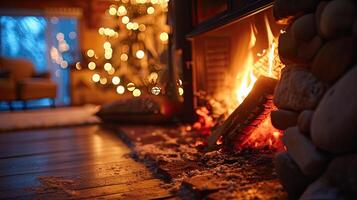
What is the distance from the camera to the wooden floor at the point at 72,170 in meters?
1.26

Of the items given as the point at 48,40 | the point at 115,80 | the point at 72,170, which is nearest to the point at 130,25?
the point at 115,80

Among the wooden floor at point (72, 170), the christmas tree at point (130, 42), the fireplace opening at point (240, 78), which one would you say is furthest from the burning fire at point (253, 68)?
the christmas tree at point (130, 42)

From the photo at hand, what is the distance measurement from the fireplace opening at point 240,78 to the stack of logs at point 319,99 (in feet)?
1.25

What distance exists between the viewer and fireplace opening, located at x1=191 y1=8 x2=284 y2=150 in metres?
1.50

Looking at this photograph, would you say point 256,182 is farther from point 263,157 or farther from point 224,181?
point 263,157

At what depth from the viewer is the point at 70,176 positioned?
149 cm

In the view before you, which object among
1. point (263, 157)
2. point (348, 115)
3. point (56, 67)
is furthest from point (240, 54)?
point (56, 67)

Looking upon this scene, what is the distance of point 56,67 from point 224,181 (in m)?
5.71

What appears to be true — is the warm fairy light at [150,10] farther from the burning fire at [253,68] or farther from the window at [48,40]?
the window at [48,40]

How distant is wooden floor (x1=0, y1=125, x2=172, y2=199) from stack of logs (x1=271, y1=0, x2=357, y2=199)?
1.58 ft

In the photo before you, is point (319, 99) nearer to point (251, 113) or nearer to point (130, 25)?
point (251, 113)

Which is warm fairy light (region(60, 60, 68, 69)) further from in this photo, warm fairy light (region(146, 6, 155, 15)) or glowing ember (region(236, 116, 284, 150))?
glowing ember (region(236, 116, 284, 150))

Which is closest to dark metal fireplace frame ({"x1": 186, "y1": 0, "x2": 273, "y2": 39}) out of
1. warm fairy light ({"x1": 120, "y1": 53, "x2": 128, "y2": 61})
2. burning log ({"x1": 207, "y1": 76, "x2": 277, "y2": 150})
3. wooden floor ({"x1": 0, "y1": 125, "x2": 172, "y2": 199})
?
burning log ({"x1": 207, "y1": 76, "x2": 277, "y2": 150})

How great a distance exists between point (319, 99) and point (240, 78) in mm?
1087
